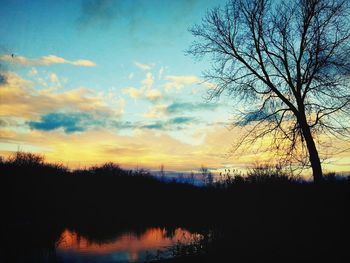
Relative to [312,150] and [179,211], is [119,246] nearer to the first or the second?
[312,150]

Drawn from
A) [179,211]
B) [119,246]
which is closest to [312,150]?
[119,246]

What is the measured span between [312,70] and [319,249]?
9.97 m

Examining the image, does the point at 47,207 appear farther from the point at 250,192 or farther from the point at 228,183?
the point at 250,192

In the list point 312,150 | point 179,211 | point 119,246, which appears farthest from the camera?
point 179,211

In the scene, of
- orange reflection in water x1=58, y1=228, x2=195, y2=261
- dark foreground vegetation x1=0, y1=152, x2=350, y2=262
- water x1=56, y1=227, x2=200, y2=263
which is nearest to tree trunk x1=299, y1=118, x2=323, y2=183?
dark foreground vegetation x1=0, y1=152, x2=350, y2=262

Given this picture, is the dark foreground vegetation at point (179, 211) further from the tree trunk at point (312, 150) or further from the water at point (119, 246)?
the tree trunk at point (312, 150)

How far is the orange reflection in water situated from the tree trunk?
657 cm

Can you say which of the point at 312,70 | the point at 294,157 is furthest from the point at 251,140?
the point at 312,70

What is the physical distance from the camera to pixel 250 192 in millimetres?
12094

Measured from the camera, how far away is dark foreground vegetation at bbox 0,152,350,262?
8617 mm

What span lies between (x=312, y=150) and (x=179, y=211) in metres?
18.5

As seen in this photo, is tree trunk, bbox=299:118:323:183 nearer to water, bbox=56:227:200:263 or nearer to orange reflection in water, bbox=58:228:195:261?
water, bbox=56:227:200:263

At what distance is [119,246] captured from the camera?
15.8m

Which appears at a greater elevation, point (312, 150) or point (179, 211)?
point (312, 150)
